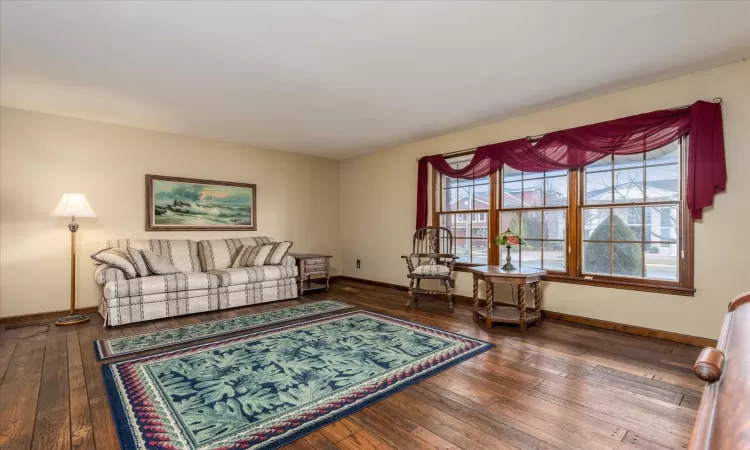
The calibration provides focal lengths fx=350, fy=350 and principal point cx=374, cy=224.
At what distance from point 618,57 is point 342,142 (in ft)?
11.9

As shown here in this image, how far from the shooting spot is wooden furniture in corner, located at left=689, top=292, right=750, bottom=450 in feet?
1.64

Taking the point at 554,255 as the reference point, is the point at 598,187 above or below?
above

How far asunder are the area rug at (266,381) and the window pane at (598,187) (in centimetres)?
201

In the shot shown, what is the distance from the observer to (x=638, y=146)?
10.8 ft

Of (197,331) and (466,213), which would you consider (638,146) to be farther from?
(197,331)

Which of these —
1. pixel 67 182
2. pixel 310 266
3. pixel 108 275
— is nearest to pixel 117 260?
pixel 108 275

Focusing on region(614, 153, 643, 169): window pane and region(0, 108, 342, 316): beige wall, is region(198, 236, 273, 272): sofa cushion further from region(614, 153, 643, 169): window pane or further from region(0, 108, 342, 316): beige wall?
region(614, 153, 643, 169): window pane

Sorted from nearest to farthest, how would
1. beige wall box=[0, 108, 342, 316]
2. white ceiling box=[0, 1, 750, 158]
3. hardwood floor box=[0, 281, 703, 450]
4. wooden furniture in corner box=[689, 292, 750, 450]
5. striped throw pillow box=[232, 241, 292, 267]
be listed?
wooden furniture in corner box=[689, 292, 750, 450] → hardwood floor box=[0, 281, 703, 450] → white ceiling box=[0, 1, 750, 158] → beige wall box=[0, 108, 342, 316] → striped throw pillow box=[232, 241, 292, 267]

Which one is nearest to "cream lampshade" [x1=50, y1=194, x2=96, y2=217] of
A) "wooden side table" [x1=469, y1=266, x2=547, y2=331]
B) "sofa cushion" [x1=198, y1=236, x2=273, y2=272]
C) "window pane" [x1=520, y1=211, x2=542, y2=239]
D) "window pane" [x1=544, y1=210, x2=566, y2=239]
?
"sofa cushion" [x1=198, y1=236, x2=273, y2=272]

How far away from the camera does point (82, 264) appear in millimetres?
4277

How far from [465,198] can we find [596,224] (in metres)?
1.68

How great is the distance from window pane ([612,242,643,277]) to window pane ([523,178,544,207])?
92 centimetres

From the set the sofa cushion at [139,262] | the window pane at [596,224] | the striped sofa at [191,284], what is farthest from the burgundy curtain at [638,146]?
the sofa cushion at [139,262]

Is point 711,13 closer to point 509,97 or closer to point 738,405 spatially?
point 509,97
